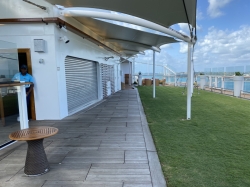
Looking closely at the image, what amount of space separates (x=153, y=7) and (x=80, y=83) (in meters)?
4.51

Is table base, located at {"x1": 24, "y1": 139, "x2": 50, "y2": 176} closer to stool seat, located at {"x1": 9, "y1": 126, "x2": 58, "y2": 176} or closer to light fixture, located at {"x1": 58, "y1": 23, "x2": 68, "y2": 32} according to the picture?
stool seat, located at {"x1": 9, "y1": 126, "x2": 58, "y2": 176}

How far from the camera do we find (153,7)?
3973 mm

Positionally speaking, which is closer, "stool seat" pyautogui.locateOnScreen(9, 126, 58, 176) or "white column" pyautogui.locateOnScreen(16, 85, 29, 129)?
"stool seat" pyautogui.locateOnScreen(9, 126, 58, 176)

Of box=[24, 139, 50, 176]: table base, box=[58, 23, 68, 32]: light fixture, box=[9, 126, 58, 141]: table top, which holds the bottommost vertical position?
box=[24, 139, 50, 176]: table base

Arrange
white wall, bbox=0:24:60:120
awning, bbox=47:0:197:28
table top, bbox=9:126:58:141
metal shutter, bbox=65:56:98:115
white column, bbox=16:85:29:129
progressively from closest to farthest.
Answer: table top, bbox=9:126:58:141, awning, bbox=47:0:197:28, white column, bbox=16:85:29:129, white wall, bbox=0:24:60:120, metal shutter, bbox=65:56:98:115

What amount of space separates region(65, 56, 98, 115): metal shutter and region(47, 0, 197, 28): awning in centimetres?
261

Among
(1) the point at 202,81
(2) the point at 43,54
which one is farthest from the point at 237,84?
(2) the point at 43,54

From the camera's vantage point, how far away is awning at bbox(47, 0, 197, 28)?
12.2 ft

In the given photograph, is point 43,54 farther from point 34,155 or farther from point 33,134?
point 34,155

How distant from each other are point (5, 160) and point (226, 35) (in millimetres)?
28069

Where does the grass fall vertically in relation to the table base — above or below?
below

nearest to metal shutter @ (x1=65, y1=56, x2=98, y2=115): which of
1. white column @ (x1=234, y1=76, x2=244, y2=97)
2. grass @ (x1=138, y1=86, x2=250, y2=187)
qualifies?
grass @ (x1=138, y1=86, x2=250, y2=187)

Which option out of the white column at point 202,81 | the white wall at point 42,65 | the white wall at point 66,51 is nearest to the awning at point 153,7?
the white wall at point 42,65

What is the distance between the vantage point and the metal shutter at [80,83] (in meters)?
6.46
